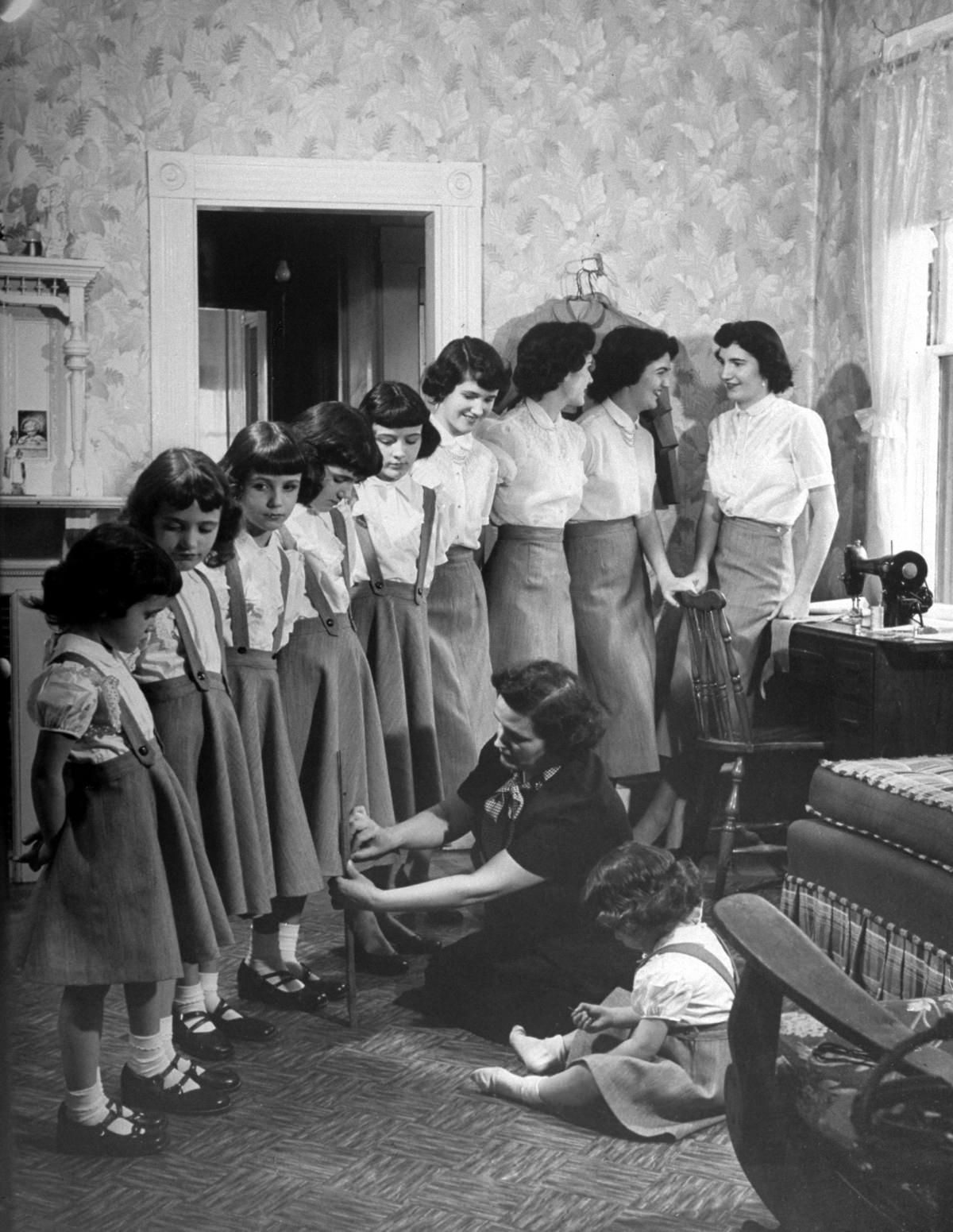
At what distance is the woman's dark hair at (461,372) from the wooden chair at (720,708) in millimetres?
550

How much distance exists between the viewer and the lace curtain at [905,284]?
2732 millimetres

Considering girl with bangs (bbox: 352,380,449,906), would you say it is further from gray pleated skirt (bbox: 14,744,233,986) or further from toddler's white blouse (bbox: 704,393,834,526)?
toddler's white blouse (bbox: 704,393,834,526)

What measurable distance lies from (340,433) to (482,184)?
69cm

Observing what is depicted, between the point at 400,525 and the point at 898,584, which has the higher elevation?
the point at 400,525

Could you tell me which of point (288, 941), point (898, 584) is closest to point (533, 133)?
point (898, 584)

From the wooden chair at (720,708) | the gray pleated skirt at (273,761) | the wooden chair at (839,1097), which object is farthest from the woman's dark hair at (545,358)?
the wooden chair at (839,1097)

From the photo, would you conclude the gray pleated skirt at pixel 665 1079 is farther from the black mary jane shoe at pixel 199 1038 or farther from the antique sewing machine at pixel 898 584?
the antique sewing machine at pixel 898 584

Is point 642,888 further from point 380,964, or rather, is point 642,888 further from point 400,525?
point 400,525

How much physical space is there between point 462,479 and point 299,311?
0.94 m

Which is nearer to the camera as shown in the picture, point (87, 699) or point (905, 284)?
point (87, 699)

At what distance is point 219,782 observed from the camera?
1845mm

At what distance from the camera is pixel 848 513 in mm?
2922

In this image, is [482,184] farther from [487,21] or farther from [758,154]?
[758,154]

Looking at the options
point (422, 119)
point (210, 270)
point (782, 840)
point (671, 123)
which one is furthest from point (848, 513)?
point (210, 270)
